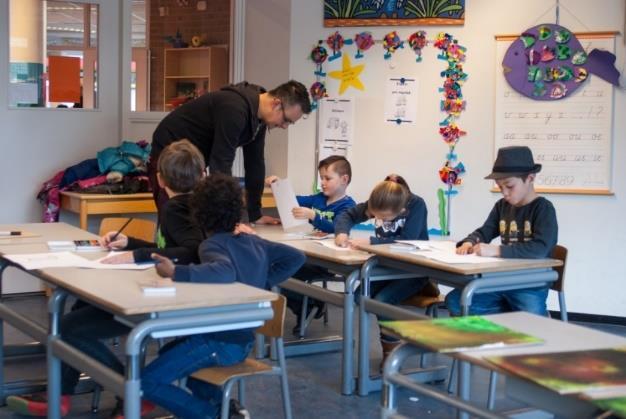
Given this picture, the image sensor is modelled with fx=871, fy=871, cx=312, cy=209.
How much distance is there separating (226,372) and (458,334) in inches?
38.6

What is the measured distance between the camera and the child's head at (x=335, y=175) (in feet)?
15.5

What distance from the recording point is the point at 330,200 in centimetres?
484

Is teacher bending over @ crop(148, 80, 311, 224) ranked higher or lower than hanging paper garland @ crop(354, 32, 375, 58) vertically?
lower

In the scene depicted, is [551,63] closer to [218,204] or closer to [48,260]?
[218,204]

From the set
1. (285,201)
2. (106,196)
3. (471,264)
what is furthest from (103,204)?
(471,264)

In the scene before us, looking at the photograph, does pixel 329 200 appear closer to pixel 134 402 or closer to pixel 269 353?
pixel 269 353

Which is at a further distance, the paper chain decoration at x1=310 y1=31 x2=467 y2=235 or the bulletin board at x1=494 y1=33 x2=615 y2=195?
the paper chain decoration at x1=310 y1=31 x2=467 y2=235

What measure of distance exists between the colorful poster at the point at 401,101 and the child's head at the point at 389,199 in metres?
1.77

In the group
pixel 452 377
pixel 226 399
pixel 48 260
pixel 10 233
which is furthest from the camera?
pixel 452 377

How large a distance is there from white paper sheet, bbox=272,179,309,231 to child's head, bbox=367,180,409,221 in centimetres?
61

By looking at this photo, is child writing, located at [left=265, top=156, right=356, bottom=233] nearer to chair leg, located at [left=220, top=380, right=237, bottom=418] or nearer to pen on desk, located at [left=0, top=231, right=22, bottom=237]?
pen on desk, located at [left=0, top=231, right=22, bottom=237]

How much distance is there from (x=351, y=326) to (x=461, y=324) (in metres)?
1.78

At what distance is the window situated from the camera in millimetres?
5957

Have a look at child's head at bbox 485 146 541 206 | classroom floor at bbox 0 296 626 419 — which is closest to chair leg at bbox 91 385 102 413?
classroom floor at bbox 0 296 626 419
